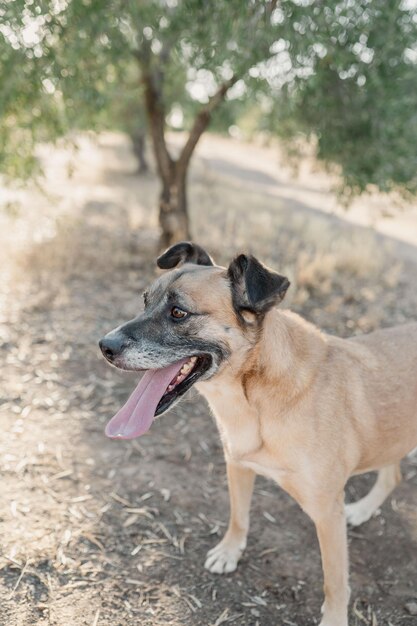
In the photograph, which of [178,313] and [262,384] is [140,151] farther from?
[262,384]

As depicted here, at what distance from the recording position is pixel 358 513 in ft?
15.3

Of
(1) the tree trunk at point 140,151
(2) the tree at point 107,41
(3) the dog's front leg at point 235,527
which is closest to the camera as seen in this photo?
(3) the dog's front leg at point 235,527

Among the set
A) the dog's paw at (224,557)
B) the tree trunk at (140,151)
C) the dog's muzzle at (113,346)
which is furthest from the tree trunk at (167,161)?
the tree trunk at (140,151)

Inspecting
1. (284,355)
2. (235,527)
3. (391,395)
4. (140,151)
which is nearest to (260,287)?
(284,355)

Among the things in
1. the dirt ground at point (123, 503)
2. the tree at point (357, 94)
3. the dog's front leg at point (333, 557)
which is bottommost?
the dirt ground at point (123, 503)

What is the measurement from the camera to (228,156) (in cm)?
3631

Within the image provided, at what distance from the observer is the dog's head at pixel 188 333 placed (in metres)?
3.33

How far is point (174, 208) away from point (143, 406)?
23.2 feet

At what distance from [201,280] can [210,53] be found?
3690 millimetres

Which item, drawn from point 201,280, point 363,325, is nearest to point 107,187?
point 363,325

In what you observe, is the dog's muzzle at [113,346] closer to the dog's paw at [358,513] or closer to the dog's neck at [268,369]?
the dog's neck at [268,369]

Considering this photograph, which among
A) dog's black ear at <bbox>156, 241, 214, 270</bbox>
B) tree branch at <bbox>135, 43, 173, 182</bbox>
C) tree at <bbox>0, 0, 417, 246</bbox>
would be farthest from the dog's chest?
tree branch at <bbox>135, 43, 173, 182</bbox>

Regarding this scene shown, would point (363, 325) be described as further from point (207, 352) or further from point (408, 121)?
point (207, 352)

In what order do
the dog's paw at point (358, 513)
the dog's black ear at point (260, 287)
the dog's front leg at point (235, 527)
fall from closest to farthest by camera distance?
the dog's black ear at point (260, 287) → the dog's front leg at point (235, 527) → the dog's paw at point (358, 513)
